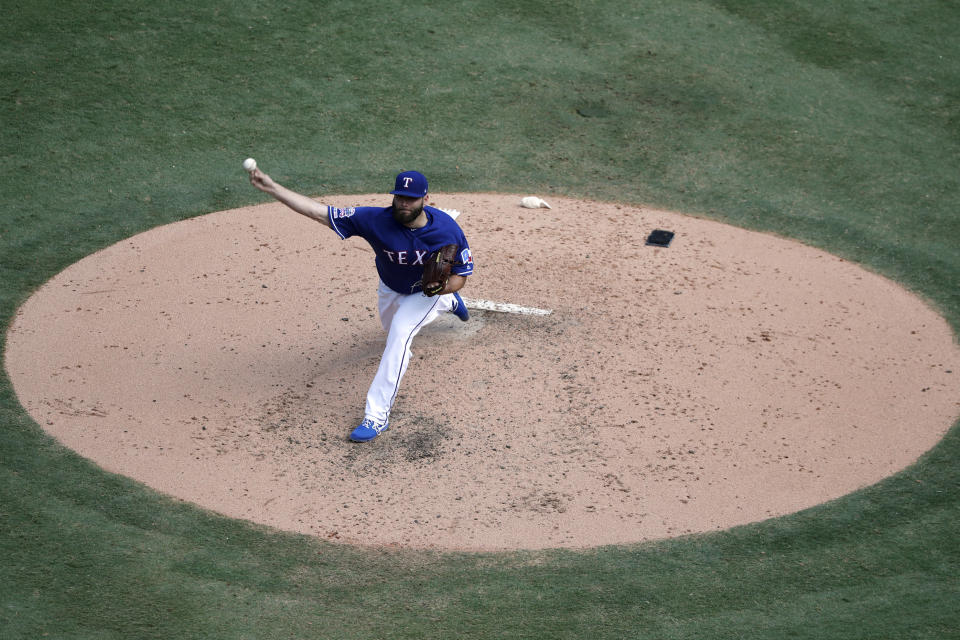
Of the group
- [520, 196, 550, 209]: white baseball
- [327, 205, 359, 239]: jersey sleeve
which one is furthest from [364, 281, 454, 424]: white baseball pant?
[520, 196, 550, 209]: white baseball

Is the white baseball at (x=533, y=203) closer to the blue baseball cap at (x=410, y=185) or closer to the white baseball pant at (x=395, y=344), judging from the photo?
the white baseball pant at (x=395, y=344)

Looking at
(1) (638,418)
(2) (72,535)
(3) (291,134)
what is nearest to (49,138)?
(3) (291,134)

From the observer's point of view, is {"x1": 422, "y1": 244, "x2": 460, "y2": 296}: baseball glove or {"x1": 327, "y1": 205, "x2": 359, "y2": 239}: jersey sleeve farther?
{"x1": 327, "y1": 205, "x2": 359, "y2": 239}: jersey sleeve

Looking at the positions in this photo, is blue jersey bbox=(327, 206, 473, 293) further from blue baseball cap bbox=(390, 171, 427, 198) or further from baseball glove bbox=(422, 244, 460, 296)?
blue baseball cap bbox=(390, 171, 427, 198)

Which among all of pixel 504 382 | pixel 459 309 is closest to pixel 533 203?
pixel 459 309

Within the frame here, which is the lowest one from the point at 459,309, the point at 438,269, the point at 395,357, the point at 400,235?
the point at 459,309

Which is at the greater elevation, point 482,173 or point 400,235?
point 400,235

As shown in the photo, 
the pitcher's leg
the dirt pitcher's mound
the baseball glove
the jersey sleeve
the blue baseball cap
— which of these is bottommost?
the dirt pitcher's mound

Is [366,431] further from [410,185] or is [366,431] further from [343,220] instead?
[410,185]
